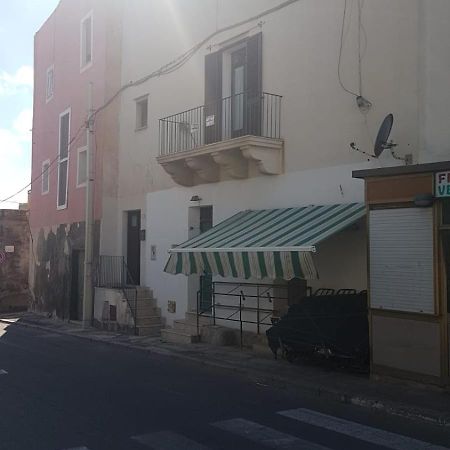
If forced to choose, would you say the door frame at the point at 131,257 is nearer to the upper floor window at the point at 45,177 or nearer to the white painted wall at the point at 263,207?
the white painted wall at the point at 263,207

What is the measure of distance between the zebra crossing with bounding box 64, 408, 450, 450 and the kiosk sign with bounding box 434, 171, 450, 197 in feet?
10.8

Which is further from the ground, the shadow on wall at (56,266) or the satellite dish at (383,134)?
the satellite dish at (383,134)

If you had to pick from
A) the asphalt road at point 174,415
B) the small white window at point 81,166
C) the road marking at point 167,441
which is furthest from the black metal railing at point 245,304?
the small white window at point 81,166

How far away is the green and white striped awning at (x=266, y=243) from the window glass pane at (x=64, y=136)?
10.8 metres

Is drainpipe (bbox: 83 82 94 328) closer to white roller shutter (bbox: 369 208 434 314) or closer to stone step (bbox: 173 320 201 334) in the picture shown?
stone step (bbox: 173 320 201 334)

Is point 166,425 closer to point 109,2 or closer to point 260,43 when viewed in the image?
point 260,43

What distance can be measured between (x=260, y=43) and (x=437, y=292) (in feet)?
23.2

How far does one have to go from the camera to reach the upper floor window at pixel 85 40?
20156mm

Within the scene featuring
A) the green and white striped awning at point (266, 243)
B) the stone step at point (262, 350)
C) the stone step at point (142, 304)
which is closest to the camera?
the green and white striped awning at point (266, 243)

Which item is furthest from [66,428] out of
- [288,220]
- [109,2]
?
[109,2]

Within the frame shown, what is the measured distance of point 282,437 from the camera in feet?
20.3

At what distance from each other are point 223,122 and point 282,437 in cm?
863

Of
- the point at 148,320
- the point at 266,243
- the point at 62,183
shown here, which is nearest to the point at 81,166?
the point at 62,183

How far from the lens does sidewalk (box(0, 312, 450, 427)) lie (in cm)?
731
